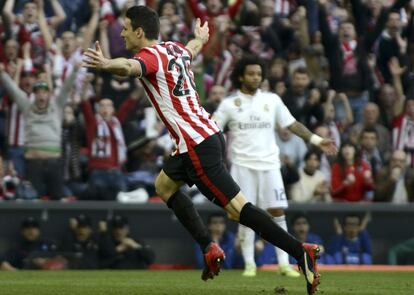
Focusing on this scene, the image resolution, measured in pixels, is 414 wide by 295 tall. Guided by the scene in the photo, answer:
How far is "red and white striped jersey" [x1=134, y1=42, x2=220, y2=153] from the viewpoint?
1019 centimetres

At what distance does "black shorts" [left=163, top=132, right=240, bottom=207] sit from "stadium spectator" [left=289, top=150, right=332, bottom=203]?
695cm

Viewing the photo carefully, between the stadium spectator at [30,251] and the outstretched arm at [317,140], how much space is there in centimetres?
411

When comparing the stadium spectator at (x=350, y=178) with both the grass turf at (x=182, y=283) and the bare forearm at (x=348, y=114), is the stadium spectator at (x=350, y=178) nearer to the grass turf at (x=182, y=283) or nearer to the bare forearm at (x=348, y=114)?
the bare forearm at (x=348, y=114)

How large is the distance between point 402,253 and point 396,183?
999 millimetres

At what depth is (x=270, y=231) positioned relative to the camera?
1008 centimetres

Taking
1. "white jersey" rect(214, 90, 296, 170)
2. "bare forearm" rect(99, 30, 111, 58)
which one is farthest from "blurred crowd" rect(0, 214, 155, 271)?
"bare forearm" rect(99, 30, 111, 58)

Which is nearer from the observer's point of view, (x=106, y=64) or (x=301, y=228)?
(x=106, y=64)

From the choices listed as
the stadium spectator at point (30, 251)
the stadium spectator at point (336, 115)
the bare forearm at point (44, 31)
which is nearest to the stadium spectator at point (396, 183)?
the stadium spectator at point (336, 115)

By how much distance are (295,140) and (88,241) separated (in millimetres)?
3519

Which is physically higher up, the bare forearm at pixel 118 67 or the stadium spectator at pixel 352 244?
the bare forearm at pixel 118 67

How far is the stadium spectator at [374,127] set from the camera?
18609mm

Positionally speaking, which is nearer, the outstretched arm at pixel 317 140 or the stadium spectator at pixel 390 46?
the outstretched arm at pixel 317 140

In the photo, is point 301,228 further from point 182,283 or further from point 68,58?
point 68,58

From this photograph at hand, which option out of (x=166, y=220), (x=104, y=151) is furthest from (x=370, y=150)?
(x=104, y=151)
